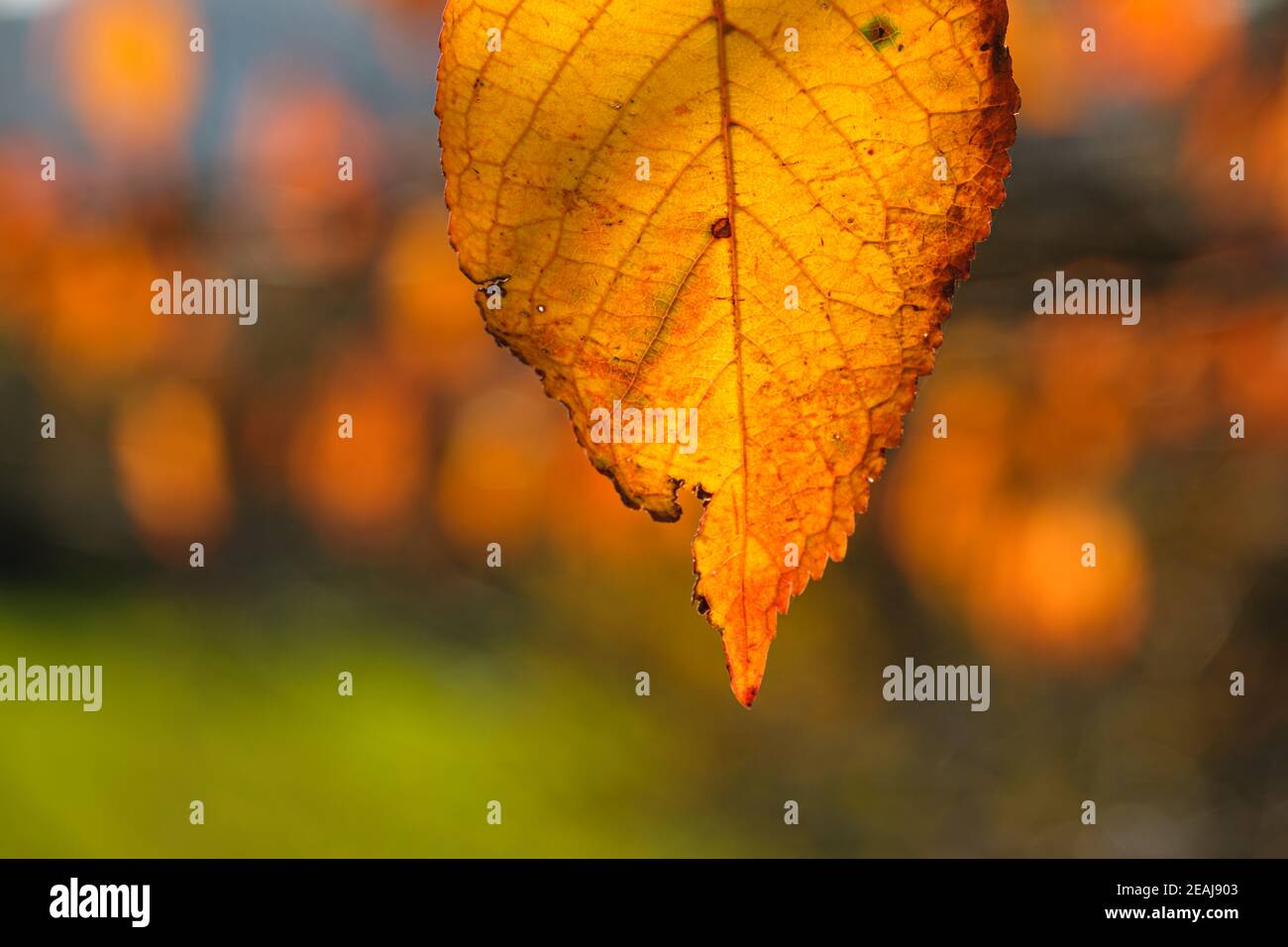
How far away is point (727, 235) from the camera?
0.74 feet

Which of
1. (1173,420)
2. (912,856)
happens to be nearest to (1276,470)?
(1173,420)

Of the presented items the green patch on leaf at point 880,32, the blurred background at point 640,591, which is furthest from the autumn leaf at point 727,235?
the blurred background at point 640,591

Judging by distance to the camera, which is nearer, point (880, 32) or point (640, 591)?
point (880, 32)

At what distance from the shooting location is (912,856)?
2.77 metres

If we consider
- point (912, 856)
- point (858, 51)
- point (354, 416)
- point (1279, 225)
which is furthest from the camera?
point (354, 416)

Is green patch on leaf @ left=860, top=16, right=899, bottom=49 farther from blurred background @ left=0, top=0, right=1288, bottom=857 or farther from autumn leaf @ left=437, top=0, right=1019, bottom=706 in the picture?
blurred background @ left=0, top=0, right=1288, bottom=857

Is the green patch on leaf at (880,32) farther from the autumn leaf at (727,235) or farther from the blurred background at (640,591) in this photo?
the blurred background at (640,591)

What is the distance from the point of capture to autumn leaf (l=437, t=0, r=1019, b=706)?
22 centimetres

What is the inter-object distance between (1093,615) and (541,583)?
178 cm

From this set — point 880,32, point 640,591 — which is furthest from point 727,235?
point 640,591

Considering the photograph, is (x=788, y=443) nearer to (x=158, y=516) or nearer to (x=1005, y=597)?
(x=1005, y=597)

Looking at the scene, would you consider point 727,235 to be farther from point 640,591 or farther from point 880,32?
point 640,591

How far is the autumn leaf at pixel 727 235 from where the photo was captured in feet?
0.71

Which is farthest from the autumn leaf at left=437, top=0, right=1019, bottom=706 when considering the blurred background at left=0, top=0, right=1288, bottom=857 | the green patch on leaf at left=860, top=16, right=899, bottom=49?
the blurred background at left=0, top=0, right=1288, bottom=857
